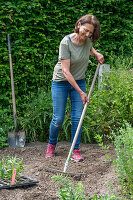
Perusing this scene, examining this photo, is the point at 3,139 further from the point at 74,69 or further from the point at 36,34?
the point at 36,34

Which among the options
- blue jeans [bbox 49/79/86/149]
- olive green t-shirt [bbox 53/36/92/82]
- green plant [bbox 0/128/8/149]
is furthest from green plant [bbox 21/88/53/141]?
olive green t-shirt [bbox 53/36/92/82]

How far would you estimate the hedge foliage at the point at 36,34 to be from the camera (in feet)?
17.8

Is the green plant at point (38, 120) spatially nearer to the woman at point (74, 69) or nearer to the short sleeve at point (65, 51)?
the woman at point (74, 69)

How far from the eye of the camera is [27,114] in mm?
5098

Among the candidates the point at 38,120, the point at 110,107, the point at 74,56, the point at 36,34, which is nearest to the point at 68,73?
the point at 74,56

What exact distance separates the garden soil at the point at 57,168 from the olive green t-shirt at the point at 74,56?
1.09 metres

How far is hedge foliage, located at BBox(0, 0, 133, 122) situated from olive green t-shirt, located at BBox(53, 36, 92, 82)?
176 centimetres

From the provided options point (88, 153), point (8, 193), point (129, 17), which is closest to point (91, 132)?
point (88, 153)

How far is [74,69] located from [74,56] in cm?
21

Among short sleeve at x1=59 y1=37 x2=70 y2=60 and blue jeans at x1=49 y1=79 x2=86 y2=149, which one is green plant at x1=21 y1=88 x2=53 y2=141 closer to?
blue jeans at x1=49 y1=79 x2=86 y2=149

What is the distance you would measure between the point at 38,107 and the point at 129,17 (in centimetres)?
280

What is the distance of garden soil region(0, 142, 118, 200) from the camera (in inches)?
109

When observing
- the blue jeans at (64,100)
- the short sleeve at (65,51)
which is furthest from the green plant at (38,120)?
the short sleeve at (65,51)

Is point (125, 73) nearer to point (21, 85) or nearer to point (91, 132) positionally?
point (91, 132)
